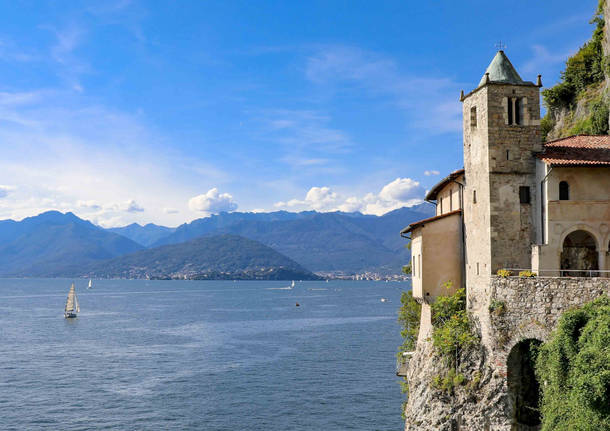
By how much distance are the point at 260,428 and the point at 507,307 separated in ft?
100

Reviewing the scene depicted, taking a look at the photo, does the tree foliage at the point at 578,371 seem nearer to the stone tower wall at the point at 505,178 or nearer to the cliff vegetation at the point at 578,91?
the stone tower wall at the point at 505,178

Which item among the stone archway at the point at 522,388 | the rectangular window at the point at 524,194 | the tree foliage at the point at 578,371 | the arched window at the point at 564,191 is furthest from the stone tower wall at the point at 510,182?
the tree foliage at the point at 578,371

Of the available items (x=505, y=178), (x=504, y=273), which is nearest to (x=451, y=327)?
(x=504, y=273)

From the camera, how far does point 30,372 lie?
7394 centimetres

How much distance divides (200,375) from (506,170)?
53320 millimetres

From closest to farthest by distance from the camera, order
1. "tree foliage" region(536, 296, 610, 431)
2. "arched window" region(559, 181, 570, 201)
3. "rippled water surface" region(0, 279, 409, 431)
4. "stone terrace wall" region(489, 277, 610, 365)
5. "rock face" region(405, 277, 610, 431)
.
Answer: "tree foliage" region(536, 296, 610, 431) < "stone terrace wall" region(489, 277, 610, 365) < "rock face" region(405, 277, 610, 431) < "arched window" region(559, 181, 570, 201) < "rippled water surface" region(0, 279, 409, 431)

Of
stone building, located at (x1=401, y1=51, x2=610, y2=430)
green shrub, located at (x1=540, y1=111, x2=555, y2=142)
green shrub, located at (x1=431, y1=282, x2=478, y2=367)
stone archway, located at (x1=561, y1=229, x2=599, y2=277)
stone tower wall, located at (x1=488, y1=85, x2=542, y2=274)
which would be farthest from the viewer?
green shrub, located at (x1=540, y1=111, x2=555, y2=142)

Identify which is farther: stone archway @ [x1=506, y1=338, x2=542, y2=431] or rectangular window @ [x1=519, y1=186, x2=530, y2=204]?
rectangular window @ [x1=519, y1=186, x2=530, y2=204]

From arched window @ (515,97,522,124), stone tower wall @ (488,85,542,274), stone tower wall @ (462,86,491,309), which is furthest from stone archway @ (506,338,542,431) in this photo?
arched window @ (515,97,522,124)

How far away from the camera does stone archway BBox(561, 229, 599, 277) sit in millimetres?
32125

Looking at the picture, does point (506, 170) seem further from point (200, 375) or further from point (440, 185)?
point (200, 375)

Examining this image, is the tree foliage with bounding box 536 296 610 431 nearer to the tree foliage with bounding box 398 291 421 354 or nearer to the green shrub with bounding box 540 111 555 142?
the tree foliage with bounding box 398 291 421 354

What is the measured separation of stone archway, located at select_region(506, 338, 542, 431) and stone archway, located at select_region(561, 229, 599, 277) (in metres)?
5.46

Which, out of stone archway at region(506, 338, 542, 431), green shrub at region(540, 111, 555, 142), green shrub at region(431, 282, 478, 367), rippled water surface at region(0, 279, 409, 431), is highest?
green shrub at region(540, 111, 555, 142)
